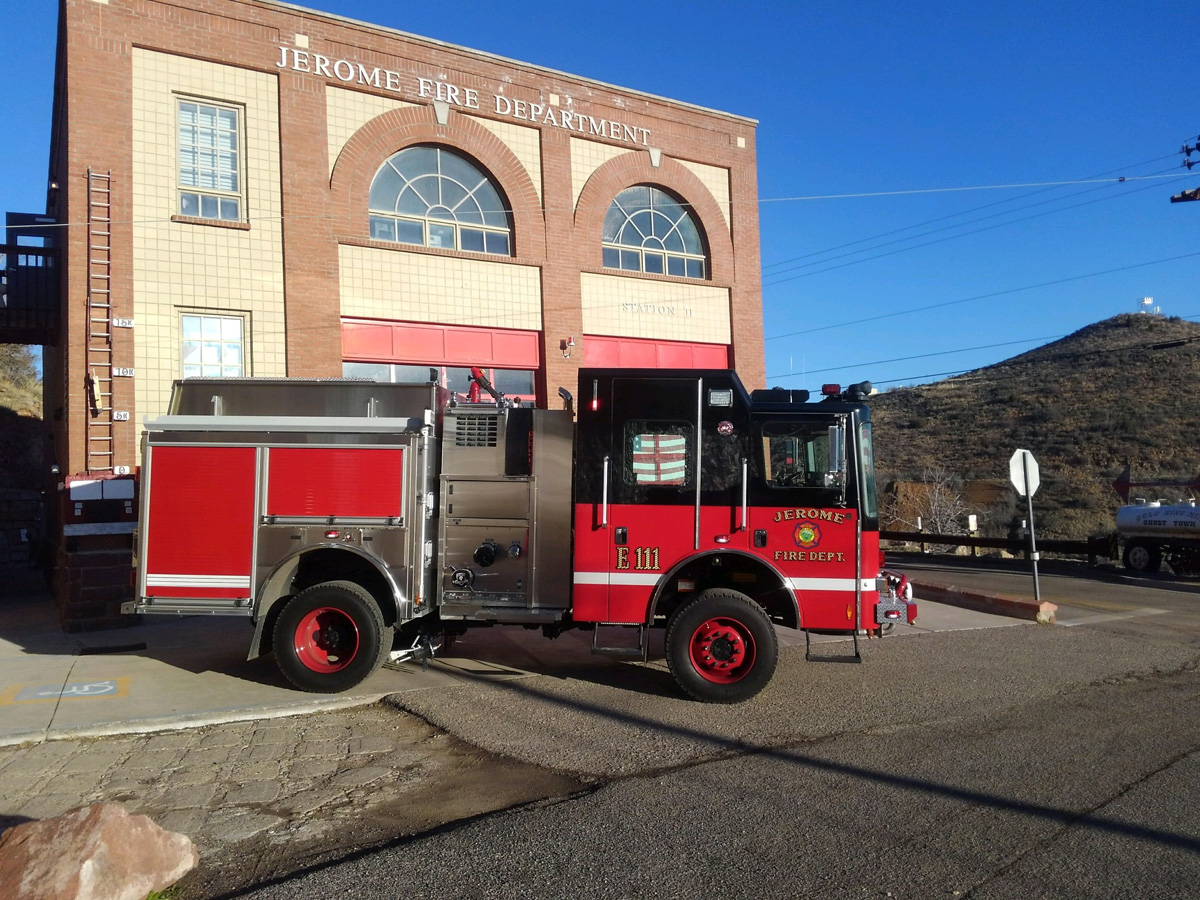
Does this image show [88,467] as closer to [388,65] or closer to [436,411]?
[436,411]

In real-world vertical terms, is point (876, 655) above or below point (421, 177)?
below

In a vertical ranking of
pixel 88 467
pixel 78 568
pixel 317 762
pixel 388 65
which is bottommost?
pixel 317 762

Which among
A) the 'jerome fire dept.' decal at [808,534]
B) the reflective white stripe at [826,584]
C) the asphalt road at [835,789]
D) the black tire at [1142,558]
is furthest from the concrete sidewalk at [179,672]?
the black tire at [1142,558]

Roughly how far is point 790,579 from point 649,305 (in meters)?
9.86

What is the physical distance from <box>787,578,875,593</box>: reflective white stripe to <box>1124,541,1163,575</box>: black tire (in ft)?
55.1

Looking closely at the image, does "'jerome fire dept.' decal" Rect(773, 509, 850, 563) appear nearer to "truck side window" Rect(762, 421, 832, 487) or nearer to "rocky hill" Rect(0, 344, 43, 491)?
"truck side window" Rect(762, 421, 832, 487)

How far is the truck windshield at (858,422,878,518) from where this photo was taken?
767 centimetres

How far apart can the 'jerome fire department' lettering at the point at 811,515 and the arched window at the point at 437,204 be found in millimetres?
9327

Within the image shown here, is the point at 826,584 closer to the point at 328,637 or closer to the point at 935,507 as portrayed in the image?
the point at 328,637

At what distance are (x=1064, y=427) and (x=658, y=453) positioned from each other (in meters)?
40.0

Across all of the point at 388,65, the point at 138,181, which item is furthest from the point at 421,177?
the point at 138,181

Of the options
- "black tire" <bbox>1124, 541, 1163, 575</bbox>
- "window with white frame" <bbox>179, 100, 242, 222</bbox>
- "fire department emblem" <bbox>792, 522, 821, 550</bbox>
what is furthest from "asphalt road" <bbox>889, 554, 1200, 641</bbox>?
"window with white frame" <bbox>179, 100, 242, 222</bbox>

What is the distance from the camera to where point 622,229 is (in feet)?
55.0

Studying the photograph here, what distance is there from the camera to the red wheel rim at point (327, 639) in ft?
26.4
